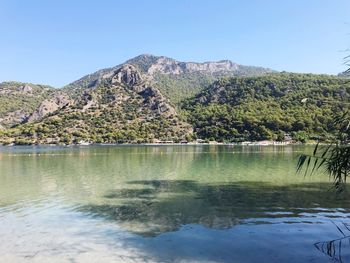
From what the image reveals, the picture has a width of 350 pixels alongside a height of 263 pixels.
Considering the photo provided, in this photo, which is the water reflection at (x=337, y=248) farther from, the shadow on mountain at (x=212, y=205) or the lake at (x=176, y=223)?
the shadow on mountain at (x=212, y=205)

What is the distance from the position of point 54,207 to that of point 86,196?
428 centimetres

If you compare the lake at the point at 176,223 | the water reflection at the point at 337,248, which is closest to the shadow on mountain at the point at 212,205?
the lake at the point at 176,223

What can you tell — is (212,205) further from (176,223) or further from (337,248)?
(337,248)

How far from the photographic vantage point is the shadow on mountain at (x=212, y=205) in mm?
18312

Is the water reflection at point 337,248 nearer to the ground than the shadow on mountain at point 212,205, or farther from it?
farther from it

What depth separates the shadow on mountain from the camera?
1831 cm

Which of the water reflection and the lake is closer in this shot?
the water reflection

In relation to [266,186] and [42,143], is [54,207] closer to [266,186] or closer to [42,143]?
[266,186]

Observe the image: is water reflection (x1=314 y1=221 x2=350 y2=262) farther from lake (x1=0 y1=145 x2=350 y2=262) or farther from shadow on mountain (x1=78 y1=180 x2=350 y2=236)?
shadow on mountain (x1=78 y1=180 x2=350 y2=236)

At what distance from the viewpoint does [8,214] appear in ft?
69.7

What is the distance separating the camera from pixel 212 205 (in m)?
22.6

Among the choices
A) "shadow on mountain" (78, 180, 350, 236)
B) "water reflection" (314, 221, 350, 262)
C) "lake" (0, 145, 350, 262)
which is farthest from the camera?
"shadow on mountain" (78, 180, 350, 236)

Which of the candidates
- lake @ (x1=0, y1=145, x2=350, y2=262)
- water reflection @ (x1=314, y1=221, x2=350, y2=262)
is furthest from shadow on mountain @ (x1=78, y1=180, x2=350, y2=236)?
water reflection @ (x1=314, y1=221, x2=350, y2=262)

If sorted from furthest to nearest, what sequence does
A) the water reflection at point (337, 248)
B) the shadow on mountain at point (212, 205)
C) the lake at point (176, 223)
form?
1. the shadow on mountain at point (212, 205)
2. the lake at point (176, 223)
3. the water reflection at point (337, 248)
